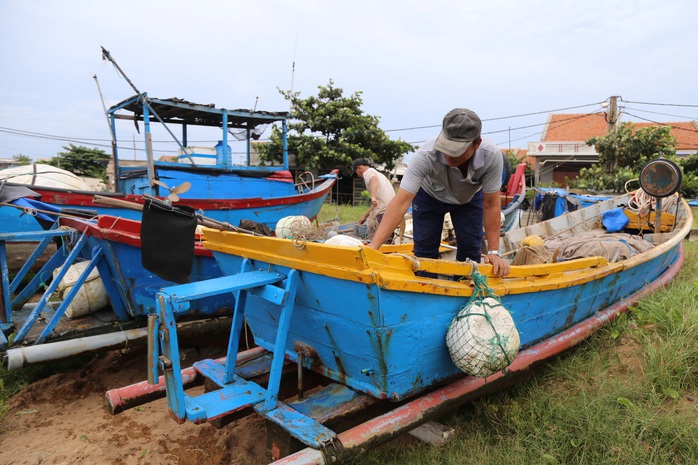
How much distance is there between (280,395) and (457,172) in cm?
183

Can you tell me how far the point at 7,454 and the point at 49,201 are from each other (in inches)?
143

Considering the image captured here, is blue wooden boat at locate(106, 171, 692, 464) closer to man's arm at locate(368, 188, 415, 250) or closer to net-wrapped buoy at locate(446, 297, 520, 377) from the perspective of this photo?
net-wrapped buoy at locate(446, 297, 520, 377)

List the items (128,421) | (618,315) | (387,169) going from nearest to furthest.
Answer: (128,421)
(618,315)
(387,169)

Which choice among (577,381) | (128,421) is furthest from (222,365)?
(577,381)

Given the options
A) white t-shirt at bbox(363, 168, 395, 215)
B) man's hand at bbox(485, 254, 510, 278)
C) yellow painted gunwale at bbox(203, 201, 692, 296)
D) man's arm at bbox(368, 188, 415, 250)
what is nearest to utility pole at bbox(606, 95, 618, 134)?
white t-shirt at bbox(363, 168, 395, 215)

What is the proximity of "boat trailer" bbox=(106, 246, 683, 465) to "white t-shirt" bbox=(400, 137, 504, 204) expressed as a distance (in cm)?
97

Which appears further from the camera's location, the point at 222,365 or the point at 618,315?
the point at 618,315

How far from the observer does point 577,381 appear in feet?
10.1

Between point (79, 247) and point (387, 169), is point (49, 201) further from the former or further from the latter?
point (387, 169)

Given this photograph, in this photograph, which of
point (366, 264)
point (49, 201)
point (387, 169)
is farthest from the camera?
point (387, 169)

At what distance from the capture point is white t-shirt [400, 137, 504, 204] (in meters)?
2.64

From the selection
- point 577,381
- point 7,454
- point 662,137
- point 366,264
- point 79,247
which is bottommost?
point 7,454

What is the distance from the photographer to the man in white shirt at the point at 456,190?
7.98ft

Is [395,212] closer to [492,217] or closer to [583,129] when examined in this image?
[492,217]
